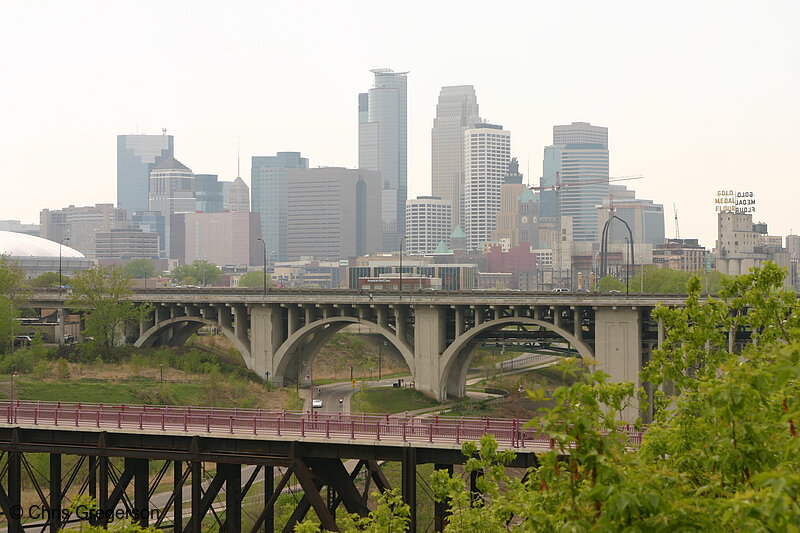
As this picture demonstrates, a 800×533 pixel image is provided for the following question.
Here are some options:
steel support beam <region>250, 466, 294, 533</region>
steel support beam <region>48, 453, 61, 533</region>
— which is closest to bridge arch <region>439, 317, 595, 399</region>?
steel support beam <region>250, 466, 294, 533</region>

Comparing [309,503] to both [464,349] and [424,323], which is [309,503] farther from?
[464,349]

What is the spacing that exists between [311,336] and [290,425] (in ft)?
206

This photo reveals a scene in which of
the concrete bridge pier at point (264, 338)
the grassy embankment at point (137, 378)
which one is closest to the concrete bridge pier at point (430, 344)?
the grassy embankment at point (137, 378)

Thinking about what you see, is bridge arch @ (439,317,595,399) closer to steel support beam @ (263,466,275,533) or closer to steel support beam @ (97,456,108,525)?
steel support beam @ (263,466,275,533)

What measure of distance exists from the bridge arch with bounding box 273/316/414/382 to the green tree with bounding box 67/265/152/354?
1640 cm

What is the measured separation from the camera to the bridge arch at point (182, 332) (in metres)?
103

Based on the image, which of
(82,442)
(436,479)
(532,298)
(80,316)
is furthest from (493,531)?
(80,316)

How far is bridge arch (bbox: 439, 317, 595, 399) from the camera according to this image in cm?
8644

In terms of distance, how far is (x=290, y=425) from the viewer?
141 feet

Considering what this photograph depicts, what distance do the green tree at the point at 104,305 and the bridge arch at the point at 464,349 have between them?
33.4 metres

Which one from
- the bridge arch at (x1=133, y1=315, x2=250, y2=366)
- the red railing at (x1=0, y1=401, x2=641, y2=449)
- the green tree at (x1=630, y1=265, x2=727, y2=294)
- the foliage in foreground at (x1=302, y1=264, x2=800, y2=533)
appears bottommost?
the red railing at (x1=0, y1=401, x2=641, y2=449)

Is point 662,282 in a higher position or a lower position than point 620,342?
higher

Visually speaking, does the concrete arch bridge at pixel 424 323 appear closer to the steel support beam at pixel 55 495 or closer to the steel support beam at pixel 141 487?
the steel support beam at pixel 141 487

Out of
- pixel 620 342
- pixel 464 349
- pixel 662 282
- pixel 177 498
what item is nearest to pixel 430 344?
pixel 464 349
